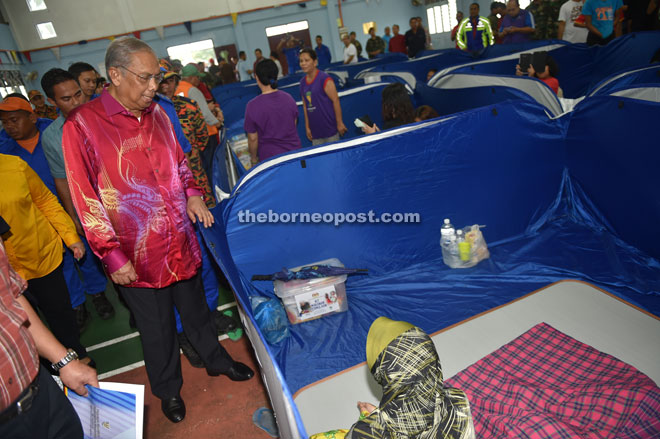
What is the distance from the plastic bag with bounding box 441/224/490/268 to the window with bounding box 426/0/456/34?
Answer: 16.5 metres

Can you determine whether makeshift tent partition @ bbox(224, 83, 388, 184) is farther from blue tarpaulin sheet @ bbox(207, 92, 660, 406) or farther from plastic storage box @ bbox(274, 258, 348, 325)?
plastic storage box @ bbox(274, 258, 348, 325)

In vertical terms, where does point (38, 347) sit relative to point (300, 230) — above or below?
above

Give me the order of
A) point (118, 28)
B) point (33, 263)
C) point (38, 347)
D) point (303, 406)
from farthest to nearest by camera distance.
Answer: point (118, 28)
point (33, 263)
point (303, 406)
point (38, 347)

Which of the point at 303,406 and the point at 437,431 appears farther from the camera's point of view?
the point at 303,406

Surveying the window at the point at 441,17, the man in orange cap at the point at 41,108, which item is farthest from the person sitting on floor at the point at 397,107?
the window at the point at 441,17

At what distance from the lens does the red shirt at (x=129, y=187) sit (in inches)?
65.1

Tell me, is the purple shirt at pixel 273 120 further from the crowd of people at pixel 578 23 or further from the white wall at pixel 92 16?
the white wall at pixel 92 16

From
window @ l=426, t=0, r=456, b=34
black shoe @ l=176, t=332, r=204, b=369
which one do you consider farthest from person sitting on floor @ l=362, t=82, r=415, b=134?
window @ l=426, t=0, r=456, b=34

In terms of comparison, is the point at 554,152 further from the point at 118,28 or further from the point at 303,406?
the point at 118,28

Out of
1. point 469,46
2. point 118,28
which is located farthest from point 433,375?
point 118,28

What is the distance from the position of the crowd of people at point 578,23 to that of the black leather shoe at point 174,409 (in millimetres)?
6621

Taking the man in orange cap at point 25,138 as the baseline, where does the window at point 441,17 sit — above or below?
above

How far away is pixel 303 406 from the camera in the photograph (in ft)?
6.75

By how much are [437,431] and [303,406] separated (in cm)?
96
